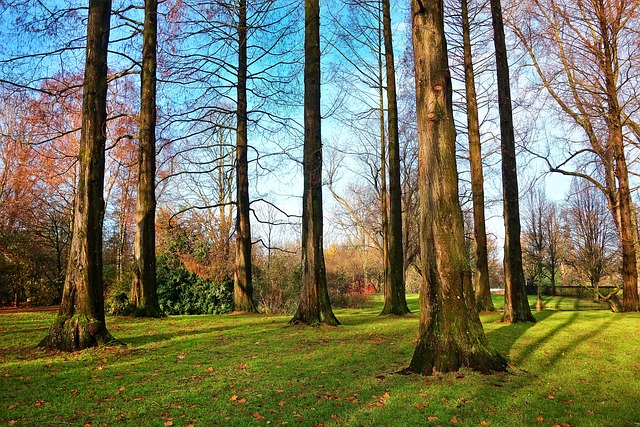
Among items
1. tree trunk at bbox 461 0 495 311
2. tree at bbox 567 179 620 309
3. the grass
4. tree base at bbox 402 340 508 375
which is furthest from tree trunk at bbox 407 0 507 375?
tree at bbox 567 179 620 309

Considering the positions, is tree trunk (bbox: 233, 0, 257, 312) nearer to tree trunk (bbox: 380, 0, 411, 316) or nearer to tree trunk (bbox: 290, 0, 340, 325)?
tree trunk (bbox: 290, 0, 340, 325)

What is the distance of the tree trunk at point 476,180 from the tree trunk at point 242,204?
779 cm

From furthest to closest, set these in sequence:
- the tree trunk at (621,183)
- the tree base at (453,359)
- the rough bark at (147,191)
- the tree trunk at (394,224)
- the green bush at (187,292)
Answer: the green bush at (187,292) → the tree trunk at (621,183) → the tree trunk at (394,224) → the rough bark at (147,191) → the tree base at (453,359)

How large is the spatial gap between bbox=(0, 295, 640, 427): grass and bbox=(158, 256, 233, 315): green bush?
30.3ft

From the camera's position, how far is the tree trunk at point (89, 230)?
6.72m

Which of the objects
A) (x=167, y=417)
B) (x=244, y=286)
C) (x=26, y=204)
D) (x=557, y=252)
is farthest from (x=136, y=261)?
(x=557, y=252)

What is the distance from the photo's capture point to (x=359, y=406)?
4.36 m

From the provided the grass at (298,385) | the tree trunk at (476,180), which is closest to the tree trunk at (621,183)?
the tree trunk at (476,180)

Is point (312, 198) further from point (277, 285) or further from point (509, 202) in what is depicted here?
point (277, 285)

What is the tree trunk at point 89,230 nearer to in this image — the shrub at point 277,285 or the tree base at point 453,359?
the tree base at point 453,359

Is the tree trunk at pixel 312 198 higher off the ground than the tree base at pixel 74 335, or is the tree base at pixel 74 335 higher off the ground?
the tree trunk at pixel 312 198

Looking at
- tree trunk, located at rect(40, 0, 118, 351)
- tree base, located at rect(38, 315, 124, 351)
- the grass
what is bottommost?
the grass

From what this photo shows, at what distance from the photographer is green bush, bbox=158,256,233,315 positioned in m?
17.6

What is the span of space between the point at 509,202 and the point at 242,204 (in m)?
8.24
